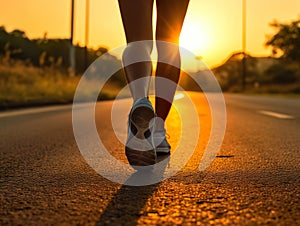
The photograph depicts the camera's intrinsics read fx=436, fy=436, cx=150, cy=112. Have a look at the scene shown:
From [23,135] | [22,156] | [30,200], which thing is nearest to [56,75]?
[23,135]

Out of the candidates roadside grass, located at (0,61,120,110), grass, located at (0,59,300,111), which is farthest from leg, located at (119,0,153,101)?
roadside grass, located at (0,61,120,110)

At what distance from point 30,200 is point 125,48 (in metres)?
1.04

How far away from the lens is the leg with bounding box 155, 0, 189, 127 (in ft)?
8.26

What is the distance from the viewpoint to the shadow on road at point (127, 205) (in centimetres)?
139

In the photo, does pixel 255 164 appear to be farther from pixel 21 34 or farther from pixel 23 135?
pixel 21 34

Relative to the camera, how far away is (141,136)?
2.01m

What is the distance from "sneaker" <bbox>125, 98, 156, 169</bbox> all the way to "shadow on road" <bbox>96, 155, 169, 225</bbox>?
Result: 0.17 m

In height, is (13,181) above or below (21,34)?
below

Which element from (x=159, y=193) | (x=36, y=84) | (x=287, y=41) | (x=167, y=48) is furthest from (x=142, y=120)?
(x=287, y=41)

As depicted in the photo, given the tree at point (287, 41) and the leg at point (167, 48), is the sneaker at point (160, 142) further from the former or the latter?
the tree at point (287, 41)

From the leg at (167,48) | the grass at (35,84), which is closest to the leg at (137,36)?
the leg at (167,48)

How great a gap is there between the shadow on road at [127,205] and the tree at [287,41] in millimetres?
39984

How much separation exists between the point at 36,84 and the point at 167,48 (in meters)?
12.0

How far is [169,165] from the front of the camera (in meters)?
2.35
